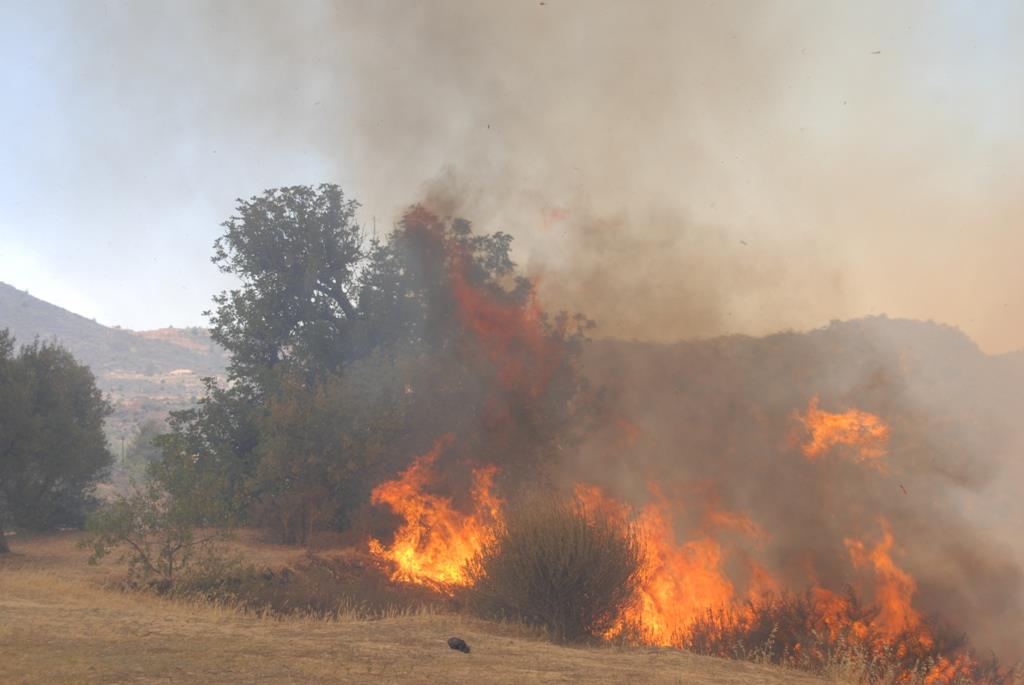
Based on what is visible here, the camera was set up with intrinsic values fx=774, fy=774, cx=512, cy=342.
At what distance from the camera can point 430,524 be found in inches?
963

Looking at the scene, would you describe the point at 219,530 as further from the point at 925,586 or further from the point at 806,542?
the point at 925,586

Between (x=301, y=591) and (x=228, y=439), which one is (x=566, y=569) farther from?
(x=228, y=439)

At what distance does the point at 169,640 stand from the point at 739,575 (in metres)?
14.9

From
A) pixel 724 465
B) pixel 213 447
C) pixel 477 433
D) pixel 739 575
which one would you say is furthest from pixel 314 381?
pixel 739 575

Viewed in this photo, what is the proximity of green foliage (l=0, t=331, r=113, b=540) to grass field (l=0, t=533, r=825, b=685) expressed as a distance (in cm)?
1278

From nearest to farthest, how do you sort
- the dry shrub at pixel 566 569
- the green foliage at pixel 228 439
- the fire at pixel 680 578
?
the dry shrub at pixel 566 569 < the fire at pixel 680 578 < the green foliage at pixel 228 439

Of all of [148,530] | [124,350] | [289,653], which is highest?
[124,350]

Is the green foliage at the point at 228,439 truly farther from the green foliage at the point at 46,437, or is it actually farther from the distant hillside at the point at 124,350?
the distant hillside at the point at 124,350

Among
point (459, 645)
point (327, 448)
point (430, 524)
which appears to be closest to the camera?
point (459, 645)

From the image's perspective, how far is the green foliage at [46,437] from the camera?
1008 inches

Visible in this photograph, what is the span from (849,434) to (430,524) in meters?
13.0

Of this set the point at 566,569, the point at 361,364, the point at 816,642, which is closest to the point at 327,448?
the point at 361,364

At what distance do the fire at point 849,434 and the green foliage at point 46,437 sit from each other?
25329 millimetres

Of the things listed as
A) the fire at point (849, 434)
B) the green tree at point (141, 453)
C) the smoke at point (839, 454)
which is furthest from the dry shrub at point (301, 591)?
the green tree at point (141, 453)
